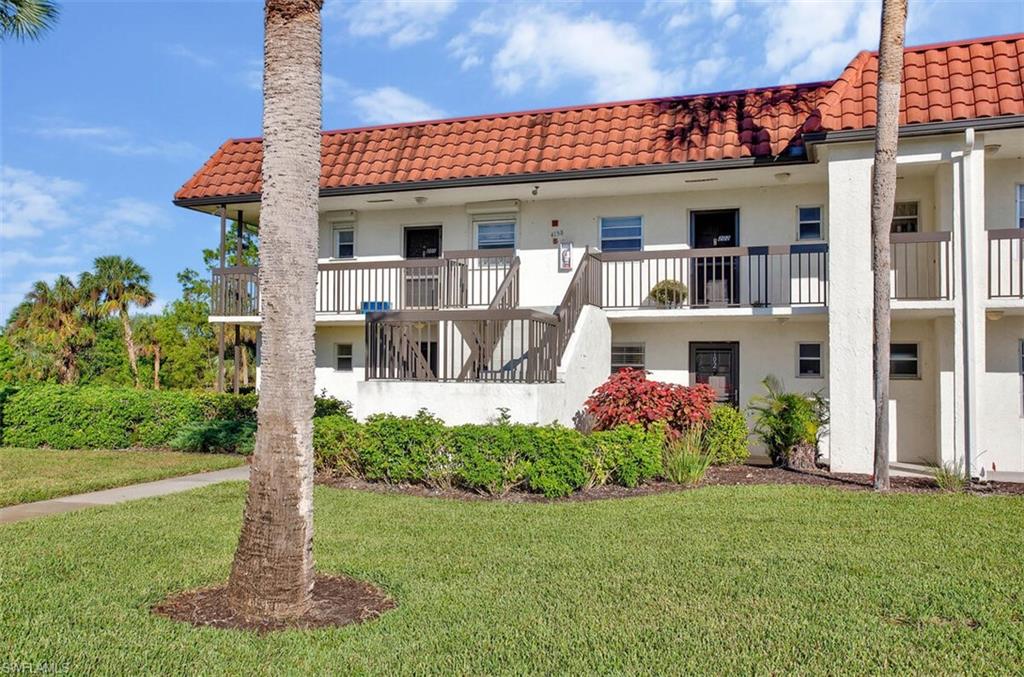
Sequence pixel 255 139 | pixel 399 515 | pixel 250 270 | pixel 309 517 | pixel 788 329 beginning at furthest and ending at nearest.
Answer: pixel 255 139
pixel 250 270
pixel 788 329
pixel 399 515
pixel 309 517

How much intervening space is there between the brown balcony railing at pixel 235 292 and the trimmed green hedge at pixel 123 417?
1.96 m

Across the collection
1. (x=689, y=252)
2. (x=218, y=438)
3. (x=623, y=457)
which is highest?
(x=689, y=252)

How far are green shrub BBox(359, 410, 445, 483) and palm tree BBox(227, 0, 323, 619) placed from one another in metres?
5.19

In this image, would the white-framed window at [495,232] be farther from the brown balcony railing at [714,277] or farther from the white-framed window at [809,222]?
the white-framed window at [809,222]

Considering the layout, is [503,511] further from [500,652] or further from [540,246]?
[540,246]

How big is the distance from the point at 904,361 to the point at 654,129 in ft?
21.2

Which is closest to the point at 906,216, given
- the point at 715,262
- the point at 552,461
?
the point at 715,262

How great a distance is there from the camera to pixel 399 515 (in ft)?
29.7

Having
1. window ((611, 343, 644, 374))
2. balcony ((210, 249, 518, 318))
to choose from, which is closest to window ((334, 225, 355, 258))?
balcony ((210, 249, 518, 318))

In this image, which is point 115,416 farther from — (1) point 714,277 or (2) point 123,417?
(1) point 714,277

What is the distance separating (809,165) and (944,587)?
9.94 meters

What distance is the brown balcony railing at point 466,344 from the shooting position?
12.2 metres

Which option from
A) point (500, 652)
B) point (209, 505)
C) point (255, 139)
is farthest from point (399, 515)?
point (255, 139)

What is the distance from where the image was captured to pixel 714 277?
1509cm
